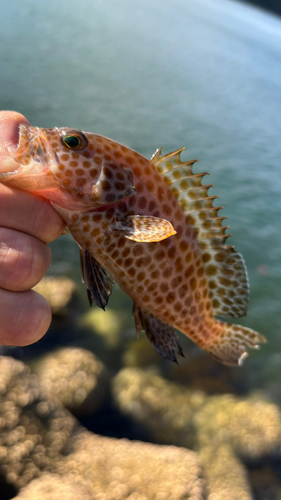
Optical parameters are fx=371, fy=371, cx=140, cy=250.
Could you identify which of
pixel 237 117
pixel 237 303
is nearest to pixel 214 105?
pixel 237 117

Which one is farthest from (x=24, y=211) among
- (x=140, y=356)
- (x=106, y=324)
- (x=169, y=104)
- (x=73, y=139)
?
(x=169, y=104)

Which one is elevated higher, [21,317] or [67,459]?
[21,317]

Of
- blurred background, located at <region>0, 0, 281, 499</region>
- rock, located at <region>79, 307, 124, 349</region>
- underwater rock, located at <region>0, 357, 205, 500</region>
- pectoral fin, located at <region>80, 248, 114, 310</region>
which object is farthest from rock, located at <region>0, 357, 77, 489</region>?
pectoral fin, located at <region>80, 248, 114, 310</region>

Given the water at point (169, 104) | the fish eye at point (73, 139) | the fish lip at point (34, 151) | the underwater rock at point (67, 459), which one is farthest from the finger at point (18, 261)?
the water at point (169, 104)

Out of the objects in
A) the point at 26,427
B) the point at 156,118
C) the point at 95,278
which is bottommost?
the point at 26,427

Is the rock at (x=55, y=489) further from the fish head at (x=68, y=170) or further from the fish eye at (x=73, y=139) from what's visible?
the fish eye at (x=73, y=139)

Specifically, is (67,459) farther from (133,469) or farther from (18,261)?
(18,261)
